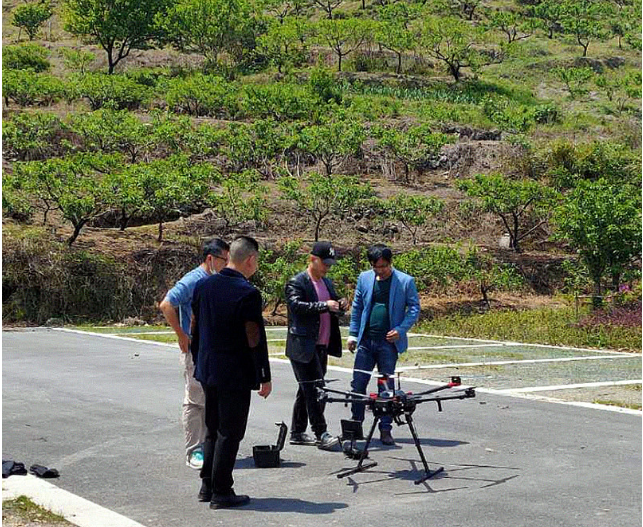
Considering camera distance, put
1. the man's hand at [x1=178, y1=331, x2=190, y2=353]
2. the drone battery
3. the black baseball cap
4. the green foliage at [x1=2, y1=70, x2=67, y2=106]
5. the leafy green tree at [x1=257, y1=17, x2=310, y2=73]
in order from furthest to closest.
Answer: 1. the leafy green tree at [x1=257, y1=17, x2=310, y2=73]
2. the green foliage at [x1=2, y1=70, x2=67, y2=106]
3. the black baseball cap
4. the drone battery
5. the man's hand at [x1=178, y1=331, x2=190, y2=353]

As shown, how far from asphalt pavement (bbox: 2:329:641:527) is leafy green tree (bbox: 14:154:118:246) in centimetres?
1492

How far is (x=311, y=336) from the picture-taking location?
9.12 metres

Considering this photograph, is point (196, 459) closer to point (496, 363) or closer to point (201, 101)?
point (496, 363)

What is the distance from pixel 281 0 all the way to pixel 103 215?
48828 mm

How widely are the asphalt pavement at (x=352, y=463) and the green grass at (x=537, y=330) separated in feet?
28.0

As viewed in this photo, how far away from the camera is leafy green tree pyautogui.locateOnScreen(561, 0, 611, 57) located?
237 feet

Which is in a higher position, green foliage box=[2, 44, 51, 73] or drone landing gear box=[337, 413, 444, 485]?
green foliage box=[2, 44, 51, 73]

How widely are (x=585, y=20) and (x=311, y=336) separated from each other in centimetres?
7186

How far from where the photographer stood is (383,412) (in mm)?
7730

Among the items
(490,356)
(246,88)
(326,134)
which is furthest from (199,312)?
(246,88)

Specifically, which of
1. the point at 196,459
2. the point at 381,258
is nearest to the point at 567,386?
the point at 381,258

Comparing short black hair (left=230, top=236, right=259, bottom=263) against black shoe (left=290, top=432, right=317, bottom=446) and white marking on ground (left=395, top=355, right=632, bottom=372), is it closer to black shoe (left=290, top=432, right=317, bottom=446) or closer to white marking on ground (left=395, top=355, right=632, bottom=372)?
black shoe (left=290, top=432, right=317, bottom=446)

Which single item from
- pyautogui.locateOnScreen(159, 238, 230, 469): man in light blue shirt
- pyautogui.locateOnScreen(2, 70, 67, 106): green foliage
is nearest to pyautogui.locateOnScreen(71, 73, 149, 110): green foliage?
pyautogui.locateOnScreen(2, 70, 67, 106): green foliage

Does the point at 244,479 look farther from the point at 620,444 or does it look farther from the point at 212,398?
the point at 620,444
